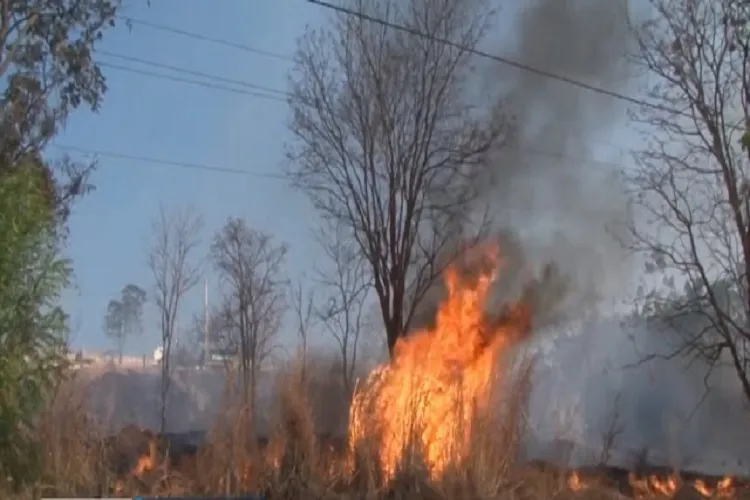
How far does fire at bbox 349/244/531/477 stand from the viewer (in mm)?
10602

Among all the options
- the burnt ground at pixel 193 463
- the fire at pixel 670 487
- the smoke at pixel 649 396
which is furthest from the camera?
the smoke at pixel 649 396

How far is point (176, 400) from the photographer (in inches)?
953

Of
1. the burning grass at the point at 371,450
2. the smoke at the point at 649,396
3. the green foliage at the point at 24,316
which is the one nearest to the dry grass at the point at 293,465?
the burning grass at the point at 371,450

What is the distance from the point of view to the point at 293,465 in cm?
1039

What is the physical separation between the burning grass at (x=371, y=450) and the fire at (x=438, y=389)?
0.05 ft

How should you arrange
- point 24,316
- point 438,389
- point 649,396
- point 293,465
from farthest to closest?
point 649,396 < point 438,389 < point 293,465 < point 24,316

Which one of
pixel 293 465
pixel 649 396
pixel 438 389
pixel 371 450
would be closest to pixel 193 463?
pixel 293 465

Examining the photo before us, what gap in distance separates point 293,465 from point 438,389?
6.12 feet

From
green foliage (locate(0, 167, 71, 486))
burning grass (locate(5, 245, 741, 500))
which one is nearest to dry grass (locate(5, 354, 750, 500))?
burning grass (locate(5, 245, 741, 500))

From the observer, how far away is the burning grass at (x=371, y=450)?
397 inches

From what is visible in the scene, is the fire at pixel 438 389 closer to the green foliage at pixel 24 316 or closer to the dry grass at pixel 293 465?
the dry grass at pixel 293 465

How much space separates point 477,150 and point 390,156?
4.61 ft

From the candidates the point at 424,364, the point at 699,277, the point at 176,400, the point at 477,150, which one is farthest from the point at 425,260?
the point at 176,400

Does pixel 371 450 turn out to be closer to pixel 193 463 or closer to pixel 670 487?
pixel 193 463
